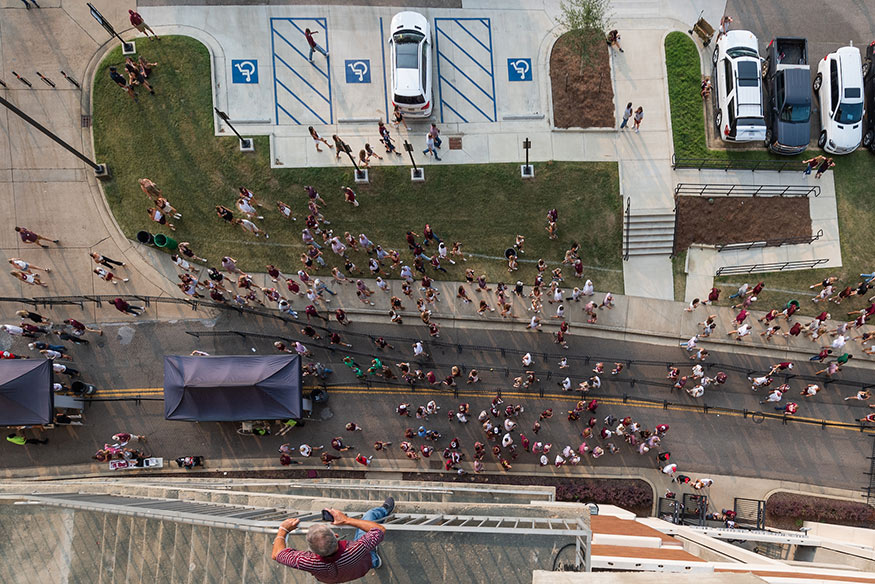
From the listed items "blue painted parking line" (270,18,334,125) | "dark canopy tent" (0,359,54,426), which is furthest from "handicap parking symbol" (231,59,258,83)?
"dark canopy tent" (0,359,54,426)

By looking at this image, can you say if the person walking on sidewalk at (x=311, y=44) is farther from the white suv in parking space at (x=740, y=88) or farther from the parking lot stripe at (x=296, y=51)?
the white suv in parking space at (x=740, y=88)

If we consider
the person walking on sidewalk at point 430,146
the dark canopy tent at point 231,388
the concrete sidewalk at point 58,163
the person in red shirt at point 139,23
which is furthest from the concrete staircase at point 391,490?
the person in red shirt at point 139,23

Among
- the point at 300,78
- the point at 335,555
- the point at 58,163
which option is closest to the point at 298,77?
the point at 300,78

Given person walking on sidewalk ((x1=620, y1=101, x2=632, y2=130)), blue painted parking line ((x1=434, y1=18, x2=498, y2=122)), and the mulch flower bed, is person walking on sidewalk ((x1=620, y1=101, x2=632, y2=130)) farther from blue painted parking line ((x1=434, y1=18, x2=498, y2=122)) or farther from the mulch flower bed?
blue painted parking line ((x1=434, y1=18, x2=498, y2=122))

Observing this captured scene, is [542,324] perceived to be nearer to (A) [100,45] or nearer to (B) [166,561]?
(B) [166,561]

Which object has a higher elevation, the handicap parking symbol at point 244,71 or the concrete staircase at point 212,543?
the handicap parking symbol at point 244,71
